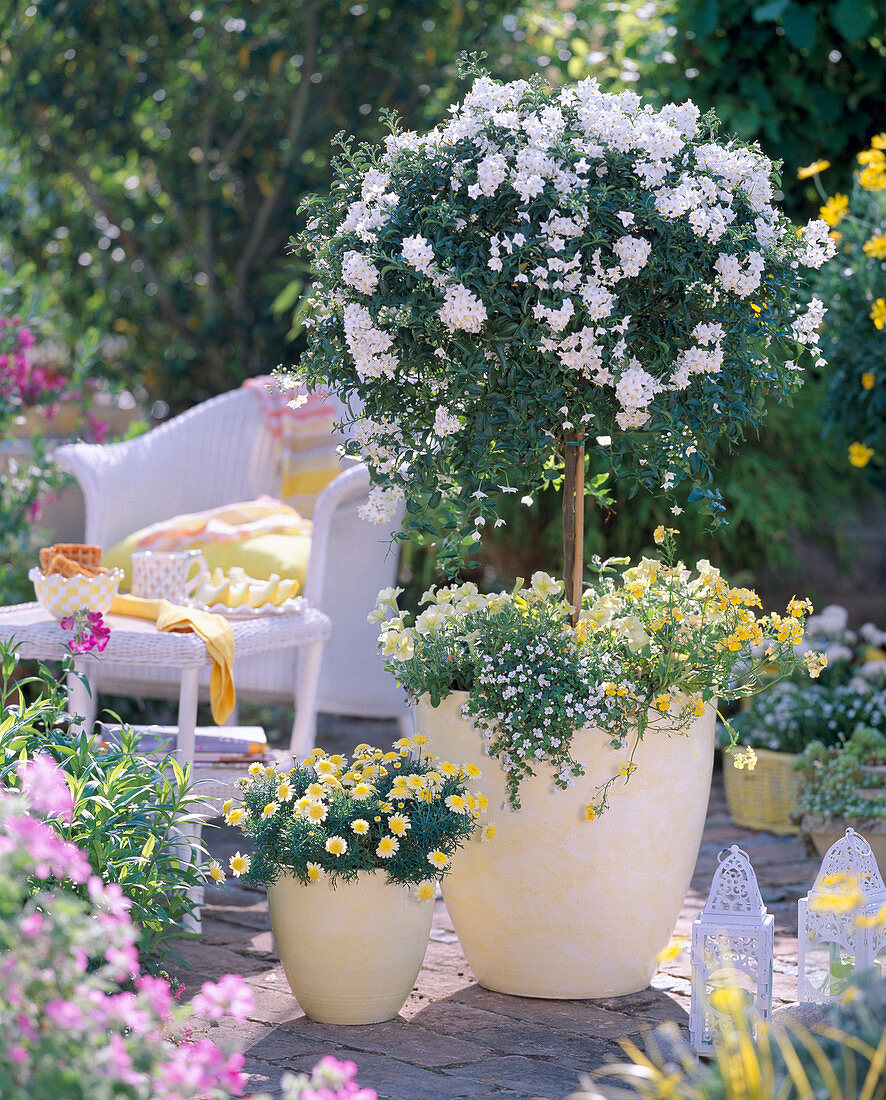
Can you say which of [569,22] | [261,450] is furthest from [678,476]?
[569,22]

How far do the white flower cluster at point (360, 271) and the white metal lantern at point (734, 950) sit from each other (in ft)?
3.45

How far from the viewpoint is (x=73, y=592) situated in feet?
8.59

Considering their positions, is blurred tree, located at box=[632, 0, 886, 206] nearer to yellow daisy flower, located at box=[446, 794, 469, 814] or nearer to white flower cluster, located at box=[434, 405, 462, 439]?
white flower cluster, located at box=[434, 405, 462, 439]

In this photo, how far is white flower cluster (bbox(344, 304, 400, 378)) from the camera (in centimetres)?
212

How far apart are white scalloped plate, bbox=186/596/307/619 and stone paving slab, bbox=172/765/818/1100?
0.66 m

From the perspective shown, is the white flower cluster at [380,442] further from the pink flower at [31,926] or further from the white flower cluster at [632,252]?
the pink flower at [31,926]

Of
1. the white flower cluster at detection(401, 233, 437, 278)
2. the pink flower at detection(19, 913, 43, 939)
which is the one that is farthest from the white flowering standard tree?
the pink flower at detection(19, 913, 43, 939)

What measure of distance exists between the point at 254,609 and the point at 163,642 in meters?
0.38

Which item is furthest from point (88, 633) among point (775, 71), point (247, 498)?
point (775, 71)

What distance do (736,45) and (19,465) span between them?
259 cm

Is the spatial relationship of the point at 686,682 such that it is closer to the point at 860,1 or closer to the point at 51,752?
the point at 51,752

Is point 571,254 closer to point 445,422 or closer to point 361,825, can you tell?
point 445,422

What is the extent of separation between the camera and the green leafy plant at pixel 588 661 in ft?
7.10

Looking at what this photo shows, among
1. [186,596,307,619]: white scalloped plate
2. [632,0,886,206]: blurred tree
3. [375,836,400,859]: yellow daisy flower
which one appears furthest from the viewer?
[632,0,886,206]: blurred tree
